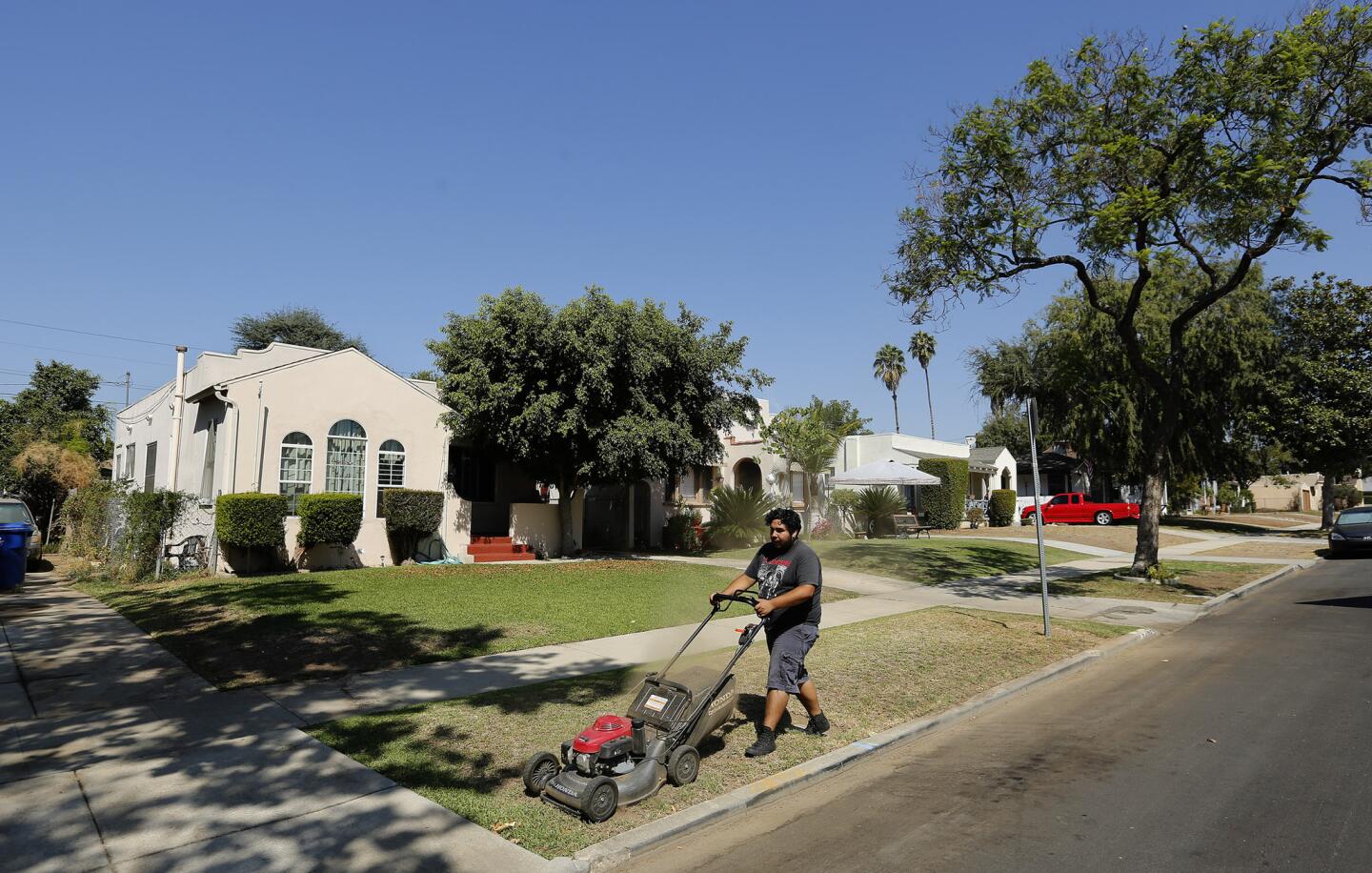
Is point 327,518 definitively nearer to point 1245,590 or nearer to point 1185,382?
point 1245,590

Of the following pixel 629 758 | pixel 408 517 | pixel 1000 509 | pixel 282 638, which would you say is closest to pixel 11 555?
pixel 408 517

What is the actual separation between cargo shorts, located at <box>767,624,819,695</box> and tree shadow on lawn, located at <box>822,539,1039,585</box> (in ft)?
36.0

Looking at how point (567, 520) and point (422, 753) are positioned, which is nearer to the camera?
point (422, 753)

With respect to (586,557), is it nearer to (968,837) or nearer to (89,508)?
(89,508)

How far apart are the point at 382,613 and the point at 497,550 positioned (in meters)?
8.76

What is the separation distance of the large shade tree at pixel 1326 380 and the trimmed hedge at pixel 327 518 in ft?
108

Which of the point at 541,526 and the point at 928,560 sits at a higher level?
the point at 541,526

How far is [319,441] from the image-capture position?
56.0 feet

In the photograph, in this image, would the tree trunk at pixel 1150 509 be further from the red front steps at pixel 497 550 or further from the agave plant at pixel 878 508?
the red front steps at pixel 497 550

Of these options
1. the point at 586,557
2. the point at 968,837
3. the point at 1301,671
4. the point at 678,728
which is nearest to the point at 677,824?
the point at 678,728

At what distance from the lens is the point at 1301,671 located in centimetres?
805

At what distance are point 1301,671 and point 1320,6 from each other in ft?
37.4

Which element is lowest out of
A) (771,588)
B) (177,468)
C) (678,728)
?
(678,728)

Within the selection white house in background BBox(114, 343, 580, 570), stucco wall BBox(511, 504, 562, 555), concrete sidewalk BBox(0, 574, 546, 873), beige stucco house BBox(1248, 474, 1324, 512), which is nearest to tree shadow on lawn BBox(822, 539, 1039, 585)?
stucco wall BBox(511, 504, 562, 555)
